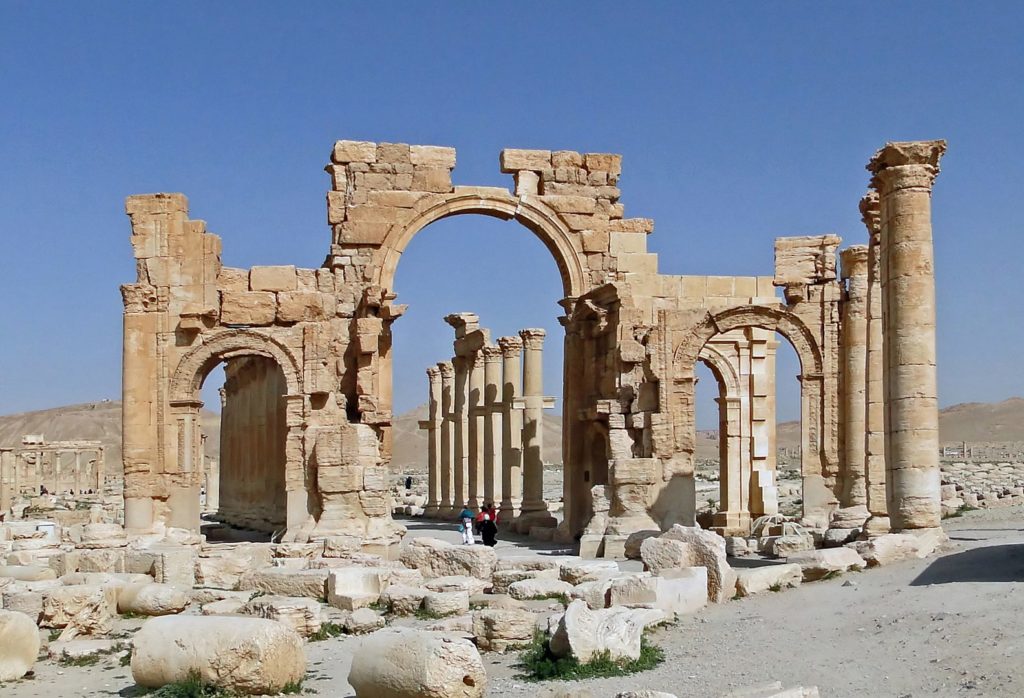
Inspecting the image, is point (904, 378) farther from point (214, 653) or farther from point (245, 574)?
point (214, 653)

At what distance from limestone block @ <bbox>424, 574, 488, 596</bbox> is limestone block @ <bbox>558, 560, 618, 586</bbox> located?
3.27ft

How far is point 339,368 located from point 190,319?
8.87 feet

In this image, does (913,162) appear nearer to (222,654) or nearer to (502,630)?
A: (502,630)

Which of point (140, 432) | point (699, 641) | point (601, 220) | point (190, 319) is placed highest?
point (601, 220)

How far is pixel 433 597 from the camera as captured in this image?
13344 millimetres

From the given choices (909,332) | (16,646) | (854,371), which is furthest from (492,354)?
(16,646)

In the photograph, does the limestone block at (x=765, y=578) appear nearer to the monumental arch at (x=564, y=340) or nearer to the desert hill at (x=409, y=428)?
the monumental arch at (x=564, y=340)

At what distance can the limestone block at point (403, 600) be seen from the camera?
13422mm

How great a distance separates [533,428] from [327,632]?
1622cm

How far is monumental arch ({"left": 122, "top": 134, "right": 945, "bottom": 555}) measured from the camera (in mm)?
21141

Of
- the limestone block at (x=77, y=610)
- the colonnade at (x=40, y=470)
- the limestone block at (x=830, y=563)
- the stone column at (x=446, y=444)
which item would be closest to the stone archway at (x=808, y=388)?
the limestone block at (x=830, y=563)

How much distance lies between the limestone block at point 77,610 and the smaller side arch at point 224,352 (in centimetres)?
929

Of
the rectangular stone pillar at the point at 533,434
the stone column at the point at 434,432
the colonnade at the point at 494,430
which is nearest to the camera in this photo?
the rectangular stone pillar at the point at 533,434

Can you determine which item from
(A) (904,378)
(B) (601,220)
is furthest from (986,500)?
(A) (904,378)
